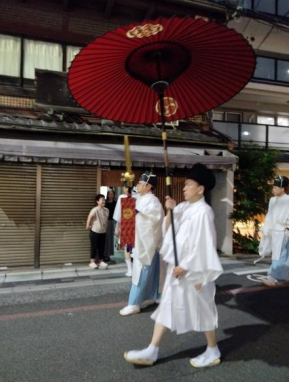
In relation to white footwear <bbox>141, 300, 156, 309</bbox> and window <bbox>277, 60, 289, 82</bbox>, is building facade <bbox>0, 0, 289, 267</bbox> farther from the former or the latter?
window <bbox>277, 60, 289, 82</bbox>

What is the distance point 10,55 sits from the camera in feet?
28.2

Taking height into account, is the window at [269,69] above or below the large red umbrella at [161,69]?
above

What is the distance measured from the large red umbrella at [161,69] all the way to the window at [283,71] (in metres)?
12.5

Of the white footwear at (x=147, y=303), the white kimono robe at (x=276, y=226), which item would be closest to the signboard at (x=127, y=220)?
the white footwear at (x=147, y=303)

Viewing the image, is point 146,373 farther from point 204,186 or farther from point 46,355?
point 204,186

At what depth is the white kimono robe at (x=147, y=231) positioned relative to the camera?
4.32 m

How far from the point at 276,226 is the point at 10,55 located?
8232 millimetres

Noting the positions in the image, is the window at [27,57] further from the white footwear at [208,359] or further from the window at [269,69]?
the window at [269,69]

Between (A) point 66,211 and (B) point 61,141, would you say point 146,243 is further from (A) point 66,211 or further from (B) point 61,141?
(B) point 61,141

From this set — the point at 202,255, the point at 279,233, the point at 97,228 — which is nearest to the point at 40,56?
the point at 97,228

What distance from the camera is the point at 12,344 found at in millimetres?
3639

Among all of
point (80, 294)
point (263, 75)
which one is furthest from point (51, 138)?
point (263, 75)

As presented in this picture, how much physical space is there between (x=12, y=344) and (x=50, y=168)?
189 inches

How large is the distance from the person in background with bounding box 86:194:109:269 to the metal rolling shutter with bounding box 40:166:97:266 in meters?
0.44
